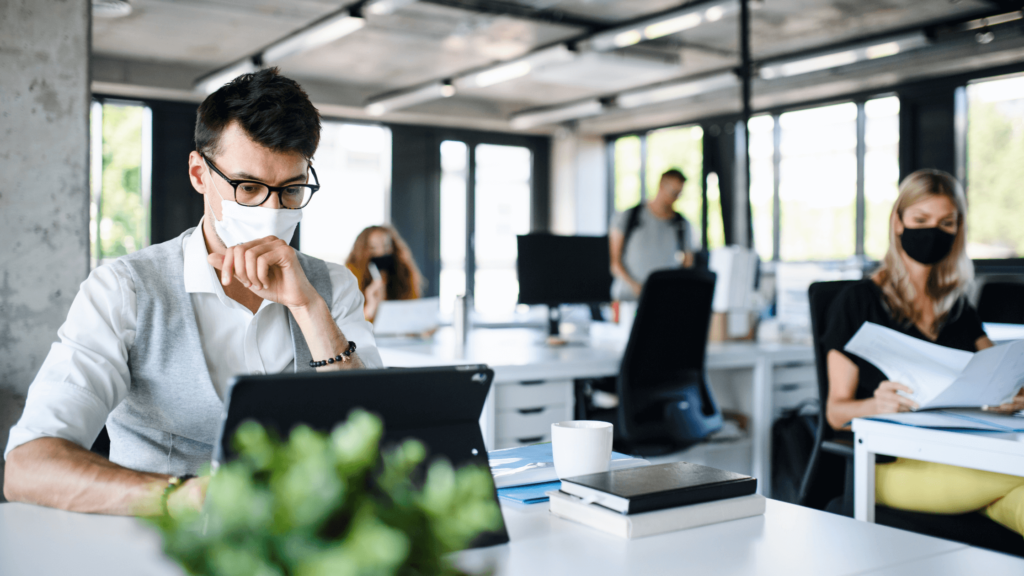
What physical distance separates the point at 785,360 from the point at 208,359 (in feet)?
9.41

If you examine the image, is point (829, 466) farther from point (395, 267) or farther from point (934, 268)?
point (395, 267)

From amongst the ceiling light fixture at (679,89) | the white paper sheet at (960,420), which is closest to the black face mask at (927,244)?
the white paper sheet at (960,420)

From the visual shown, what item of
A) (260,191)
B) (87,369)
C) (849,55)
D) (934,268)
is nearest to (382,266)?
(934,268)

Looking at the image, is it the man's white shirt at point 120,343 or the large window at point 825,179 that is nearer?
the man's white shirt at point 120,343

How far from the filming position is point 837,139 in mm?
8422

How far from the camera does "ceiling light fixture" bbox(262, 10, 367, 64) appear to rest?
5.50m

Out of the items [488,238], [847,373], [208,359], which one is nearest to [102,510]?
[208,359]

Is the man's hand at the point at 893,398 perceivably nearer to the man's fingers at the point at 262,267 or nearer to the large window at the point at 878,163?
the man's fingers at the point at 262,267

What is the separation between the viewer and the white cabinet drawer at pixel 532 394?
2.86 m

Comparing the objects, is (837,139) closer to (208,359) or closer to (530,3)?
(530,3)

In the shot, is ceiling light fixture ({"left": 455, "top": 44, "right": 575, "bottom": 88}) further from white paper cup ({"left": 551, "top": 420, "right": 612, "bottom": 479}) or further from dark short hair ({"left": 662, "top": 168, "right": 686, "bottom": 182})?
white paper cup ({"left": 551, "top": 420, "right": 612, "bottom": 479})

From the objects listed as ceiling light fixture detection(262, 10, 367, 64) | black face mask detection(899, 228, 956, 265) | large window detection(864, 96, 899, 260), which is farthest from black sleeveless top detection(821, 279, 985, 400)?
large window detection(864, 96, 899, 260)

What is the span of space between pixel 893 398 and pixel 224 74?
22.9 feet

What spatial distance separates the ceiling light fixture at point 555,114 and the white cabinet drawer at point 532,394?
21.5 ft
